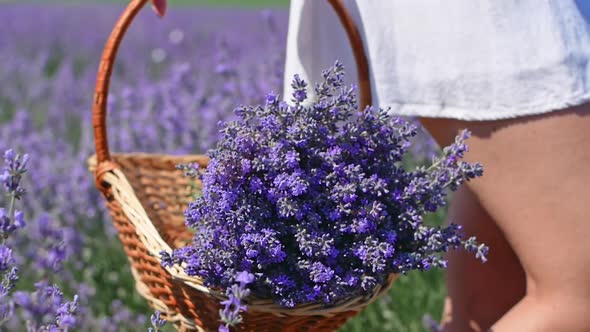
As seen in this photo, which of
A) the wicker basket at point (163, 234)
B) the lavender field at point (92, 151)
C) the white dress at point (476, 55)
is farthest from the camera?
the lavender field at point (92, 151)

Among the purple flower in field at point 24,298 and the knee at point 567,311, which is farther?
the knee at point 567,311

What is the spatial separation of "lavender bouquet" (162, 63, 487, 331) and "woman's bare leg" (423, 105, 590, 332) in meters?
0.15

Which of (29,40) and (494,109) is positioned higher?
(29,40)

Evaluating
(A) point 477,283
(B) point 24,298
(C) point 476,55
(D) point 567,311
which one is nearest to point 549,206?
(D) point 567,311

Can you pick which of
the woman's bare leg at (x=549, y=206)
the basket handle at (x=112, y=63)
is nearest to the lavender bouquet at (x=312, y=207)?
the woman's bare leg at (x=549, y=206)

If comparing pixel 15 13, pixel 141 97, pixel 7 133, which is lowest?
pixel 7 133

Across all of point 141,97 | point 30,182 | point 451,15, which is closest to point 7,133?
point 30,182

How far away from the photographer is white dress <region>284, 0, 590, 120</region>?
165 cm

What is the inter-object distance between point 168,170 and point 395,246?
2.99 ft

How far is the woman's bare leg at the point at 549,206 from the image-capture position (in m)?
1.61

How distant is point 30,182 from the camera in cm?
323

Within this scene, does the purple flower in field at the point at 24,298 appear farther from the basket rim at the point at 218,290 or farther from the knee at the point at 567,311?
the knee at the point at 567,311

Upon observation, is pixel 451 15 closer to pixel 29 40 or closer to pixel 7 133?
pixel 7 133

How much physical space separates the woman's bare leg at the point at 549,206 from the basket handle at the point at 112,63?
0.28 m
